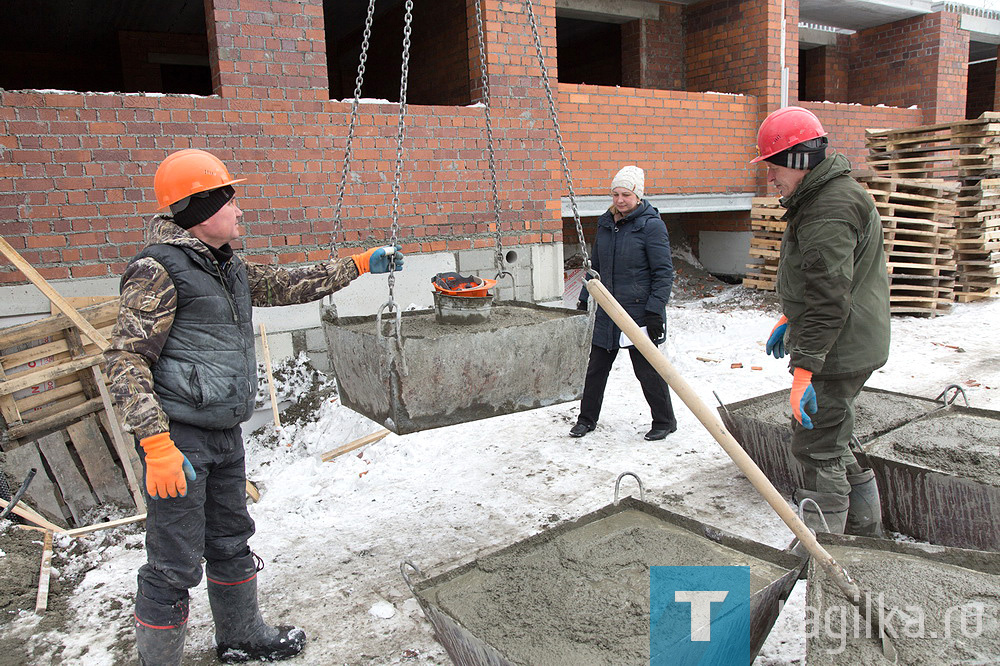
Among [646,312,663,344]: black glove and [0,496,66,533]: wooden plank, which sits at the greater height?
[646,312,663,344]: black glove

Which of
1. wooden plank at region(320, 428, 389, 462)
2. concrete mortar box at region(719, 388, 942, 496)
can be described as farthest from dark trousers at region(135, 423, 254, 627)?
concrete mortar box at region(719, 388, 942, 496)

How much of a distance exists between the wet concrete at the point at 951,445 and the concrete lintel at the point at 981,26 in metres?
10.8

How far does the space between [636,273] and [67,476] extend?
4000 mm

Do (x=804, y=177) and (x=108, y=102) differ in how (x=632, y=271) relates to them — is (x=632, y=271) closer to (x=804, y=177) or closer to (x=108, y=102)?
(x=804, y=177)

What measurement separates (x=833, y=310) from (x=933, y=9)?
1132cm

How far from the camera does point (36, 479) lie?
4.21 meters

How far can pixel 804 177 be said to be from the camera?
2.91 metres

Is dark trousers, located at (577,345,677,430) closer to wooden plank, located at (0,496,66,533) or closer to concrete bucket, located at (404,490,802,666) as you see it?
concrete bucket, located at (404,490,802,666)

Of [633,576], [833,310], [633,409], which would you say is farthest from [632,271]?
[633,576]

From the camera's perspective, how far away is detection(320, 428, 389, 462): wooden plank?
197 inches

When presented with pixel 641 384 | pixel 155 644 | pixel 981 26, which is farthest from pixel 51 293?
pixel 981 26

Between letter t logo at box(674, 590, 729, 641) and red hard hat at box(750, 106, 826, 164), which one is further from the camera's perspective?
red hard hat at box(750, 106, 826, 164)

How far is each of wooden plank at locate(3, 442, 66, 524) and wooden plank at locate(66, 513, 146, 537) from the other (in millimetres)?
187

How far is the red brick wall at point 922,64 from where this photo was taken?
11.2 meters
